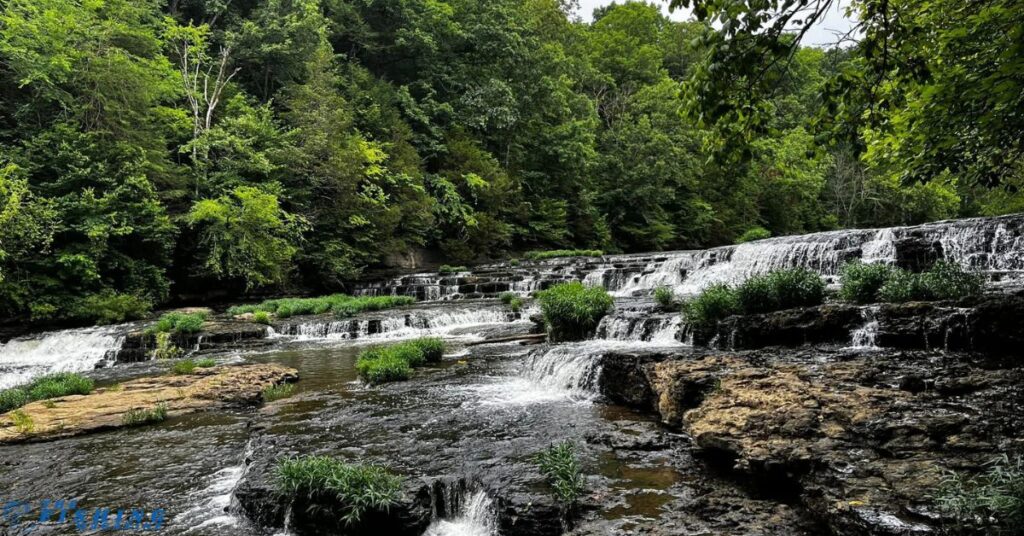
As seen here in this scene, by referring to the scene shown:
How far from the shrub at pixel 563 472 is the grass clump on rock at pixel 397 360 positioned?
5.08m

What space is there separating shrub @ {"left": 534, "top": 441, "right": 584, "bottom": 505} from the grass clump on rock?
5079mm

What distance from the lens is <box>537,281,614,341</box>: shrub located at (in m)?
11.3

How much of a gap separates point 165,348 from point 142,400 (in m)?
6.68

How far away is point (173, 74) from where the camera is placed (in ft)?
75.3

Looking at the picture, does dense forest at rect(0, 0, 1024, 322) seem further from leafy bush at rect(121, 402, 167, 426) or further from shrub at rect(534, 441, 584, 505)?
leafy bush at rect(121, 402, 167, 426)

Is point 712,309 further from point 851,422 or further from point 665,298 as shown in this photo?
point 851,422

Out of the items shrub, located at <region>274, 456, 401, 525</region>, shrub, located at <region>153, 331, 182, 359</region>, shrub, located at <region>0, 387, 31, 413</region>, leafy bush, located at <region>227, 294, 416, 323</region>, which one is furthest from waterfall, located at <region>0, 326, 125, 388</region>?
shrub, located at <region>274, 456, 401, 525</region>

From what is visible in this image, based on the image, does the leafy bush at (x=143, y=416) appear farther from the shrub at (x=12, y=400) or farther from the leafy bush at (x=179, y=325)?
the leafy bush at (x=179, y=325)

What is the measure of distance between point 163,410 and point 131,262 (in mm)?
13758

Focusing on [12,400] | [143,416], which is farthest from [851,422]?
[12,400]

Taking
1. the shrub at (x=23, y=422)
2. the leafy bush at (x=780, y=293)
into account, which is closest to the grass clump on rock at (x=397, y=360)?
the shrub at (x=23, y=422)

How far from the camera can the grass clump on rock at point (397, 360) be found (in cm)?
959

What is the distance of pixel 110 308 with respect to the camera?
17469mm

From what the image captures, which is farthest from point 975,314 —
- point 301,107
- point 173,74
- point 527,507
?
point 173,74
